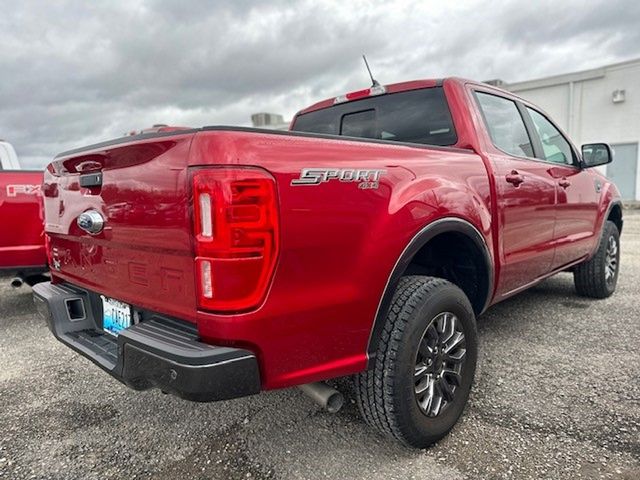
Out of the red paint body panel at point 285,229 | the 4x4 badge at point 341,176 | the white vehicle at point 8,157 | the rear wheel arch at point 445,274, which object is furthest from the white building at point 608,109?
the 4x4 badge at point 341,176

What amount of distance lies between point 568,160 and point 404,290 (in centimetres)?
272

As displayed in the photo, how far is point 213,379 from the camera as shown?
1574 millimetres

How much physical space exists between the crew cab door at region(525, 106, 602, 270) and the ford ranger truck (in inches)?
172

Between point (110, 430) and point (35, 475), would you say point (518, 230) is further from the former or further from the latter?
point (35, 475)

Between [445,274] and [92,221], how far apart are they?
201 cm

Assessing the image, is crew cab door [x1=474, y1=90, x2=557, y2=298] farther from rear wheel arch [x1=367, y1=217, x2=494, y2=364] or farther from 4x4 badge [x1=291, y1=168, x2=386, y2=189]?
4x4 badge [x1=291, y1=168, x2=386, y2=189]

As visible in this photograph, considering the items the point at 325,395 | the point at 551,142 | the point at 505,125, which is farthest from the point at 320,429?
the point at 551,142

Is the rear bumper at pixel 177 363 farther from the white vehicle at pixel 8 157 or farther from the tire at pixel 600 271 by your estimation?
the white vehicle at pixel 8 157

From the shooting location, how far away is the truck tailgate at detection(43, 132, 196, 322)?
66.1 inches

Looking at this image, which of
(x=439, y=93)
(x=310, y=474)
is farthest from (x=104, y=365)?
(x=439, y=93)

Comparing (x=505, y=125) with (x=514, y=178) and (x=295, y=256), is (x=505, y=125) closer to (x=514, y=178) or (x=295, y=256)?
(x=514, y=178)

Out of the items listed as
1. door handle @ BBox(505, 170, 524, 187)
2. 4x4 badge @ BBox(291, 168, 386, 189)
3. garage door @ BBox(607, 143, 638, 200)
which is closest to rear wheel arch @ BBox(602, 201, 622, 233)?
door handle @ BBox(505, 170, 524, 187)

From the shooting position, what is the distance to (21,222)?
4.29 m

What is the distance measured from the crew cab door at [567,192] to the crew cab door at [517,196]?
0.51 feet
